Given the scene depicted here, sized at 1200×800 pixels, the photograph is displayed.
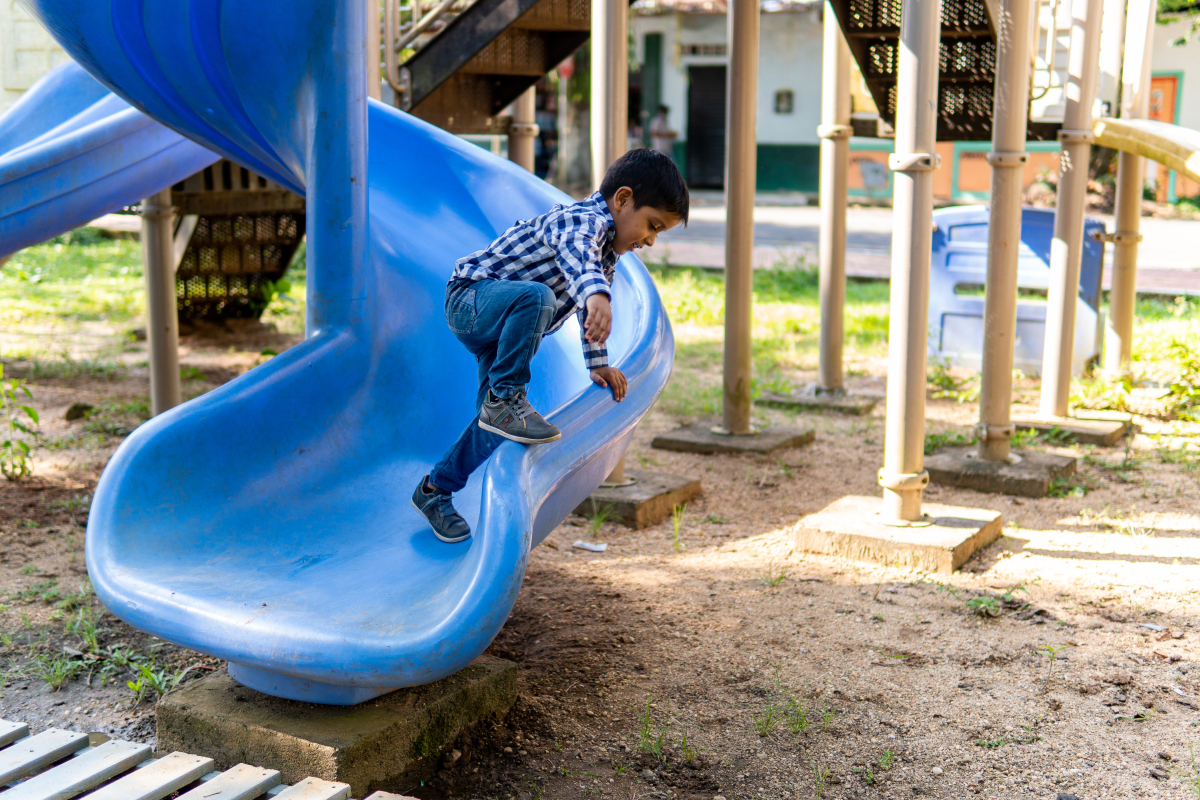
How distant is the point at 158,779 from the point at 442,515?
912 millimetres

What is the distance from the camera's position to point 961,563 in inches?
153

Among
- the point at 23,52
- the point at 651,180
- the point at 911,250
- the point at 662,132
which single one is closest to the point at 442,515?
the point at 651,180

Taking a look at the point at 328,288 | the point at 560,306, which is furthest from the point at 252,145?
the point at 560,306

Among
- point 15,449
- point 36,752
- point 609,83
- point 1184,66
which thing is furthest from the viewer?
point 1184,66

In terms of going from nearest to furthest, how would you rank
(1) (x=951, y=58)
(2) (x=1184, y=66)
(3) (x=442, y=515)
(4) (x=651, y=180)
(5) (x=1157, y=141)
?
1. (4) (x=651, y=180)
2. (3) (x=442, y=515)
3. (5) (x=1157, y=141)
4. (1) (x=951, y=58)
5. (2) (x=1184, y=66)

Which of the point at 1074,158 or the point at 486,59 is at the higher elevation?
the point at 486,59

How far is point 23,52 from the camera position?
6.00 meters

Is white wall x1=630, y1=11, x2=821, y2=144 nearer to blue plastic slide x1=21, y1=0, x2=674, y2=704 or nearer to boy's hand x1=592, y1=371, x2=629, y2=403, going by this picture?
blue plastic slide x1=21, y1=0, x2=674, y2=704

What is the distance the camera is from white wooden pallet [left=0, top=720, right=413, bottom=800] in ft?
7.25

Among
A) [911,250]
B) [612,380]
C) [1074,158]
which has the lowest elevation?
[612,380]

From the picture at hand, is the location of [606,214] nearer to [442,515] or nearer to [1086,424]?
[442,515]

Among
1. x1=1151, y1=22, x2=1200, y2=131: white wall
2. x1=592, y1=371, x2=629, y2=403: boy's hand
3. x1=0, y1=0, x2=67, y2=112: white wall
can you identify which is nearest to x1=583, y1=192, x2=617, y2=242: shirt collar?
x1=592, y1=371, x2=629, y2=403: boy's hand

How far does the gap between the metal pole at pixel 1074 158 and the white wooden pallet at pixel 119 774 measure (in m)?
4.29

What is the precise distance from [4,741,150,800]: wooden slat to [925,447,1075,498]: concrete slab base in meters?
3.42
